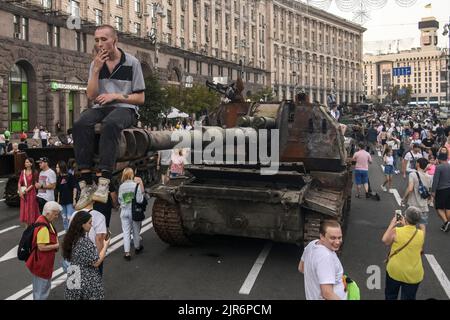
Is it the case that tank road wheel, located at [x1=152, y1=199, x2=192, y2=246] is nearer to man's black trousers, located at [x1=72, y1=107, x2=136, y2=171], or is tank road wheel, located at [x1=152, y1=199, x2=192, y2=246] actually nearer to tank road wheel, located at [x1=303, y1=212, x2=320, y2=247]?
tank road wheel, located at [x1=303, y1=212, x2=320, y2=247]

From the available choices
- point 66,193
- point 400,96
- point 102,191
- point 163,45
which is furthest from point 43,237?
point 400,96

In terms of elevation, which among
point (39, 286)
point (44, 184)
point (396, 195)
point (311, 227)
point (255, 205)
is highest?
point (44, 184)

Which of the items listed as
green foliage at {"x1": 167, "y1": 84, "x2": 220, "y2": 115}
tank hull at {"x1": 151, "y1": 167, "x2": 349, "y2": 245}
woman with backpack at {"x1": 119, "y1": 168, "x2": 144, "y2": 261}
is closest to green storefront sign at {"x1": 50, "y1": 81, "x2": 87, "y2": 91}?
green foliage at {"x1": 167, "y1": 84, "x2": 220, "y2": 115}

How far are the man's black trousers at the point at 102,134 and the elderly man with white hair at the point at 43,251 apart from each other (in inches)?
131

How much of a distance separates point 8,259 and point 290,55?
257 feet

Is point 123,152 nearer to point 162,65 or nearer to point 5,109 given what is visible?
point 5,109

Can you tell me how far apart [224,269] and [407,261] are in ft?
11.1

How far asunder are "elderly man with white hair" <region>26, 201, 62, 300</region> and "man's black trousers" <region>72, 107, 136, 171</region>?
3332 mm

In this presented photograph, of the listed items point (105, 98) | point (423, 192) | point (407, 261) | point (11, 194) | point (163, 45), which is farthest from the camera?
point (163, 45)

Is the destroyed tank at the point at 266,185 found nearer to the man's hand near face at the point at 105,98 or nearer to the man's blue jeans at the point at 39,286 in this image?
the man's blue jeans at the point at 39,286

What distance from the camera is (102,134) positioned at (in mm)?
2555

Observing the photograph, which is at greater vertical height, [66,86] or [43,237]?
[66,86]

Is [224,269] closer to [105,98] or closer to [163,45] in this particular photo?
[105,98]

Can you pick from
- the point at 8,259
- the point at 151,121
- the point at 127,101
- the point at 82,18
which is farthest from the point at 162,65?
the point at 127,101
